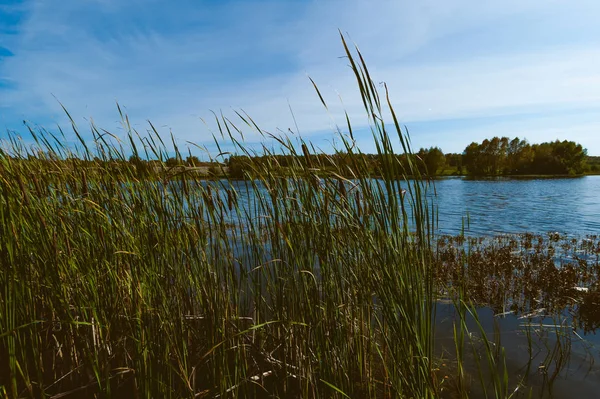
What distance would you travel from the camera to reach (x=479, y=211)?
18.8 meters

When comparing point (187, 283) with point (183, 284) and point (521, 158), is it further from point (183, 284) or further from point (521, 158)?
point (521, 158)

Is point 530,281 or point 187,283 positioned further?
point 530,281

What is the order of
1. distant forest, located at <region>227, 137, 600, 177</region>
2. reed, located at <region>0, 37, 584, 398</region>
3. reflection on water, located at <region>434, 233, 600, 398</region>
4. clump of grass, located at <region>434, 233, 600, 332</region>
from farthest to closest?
distant forest, located at <region>227, 137, 600, 177</region> → clump of grass, located at <region>434, 233, 600, 332</region> → reflection on water, located at <region>434, 233, 600, 398</region> → reed, located at <region>0, 37, 584, 398</region>

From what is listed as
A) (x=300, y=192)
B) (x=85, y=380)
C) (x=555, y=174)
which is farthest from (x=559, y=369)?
(x=555, y=174)

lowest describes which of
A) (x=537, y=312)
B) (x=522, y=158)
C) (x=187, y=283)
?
(x=537, y=312)

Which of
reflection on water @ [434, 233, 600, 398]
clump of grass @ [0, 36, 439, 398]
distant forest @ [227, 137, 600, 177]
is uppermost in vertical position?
distant forest @ [227, 137, 600, 177]

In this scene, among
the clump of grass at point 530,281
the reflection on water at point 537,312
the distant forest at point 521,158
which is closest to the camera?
the reflection on water at point 537,312

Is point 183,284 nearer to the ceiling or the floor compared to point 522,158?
nearer to the floor

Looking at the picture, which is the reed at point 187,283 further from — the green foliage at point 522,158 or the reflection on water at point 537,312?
the green foliage at point 522,158

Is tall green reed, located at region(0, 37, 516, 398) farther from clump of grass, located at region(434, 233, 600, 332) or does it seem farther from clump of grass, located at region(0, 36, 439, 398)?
clump of grass, located at region(434, 233, 600, 332)

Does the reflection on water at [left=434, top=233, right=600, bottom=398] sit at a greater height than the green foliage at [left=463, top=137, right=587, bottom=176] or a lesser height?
lesser

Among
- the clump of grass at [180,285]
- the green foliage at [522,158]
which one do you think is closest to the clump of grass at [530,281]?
the clump of grass at [180,285]

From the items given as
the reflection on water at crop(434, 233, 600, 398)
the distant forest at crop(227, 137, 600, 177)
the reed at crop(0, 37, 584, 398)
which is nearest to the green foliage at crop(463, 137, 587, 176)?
the distant forest at crop(227, 137, 600, 177)

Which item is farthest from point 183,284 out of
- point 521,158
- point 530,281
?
point 521,158
